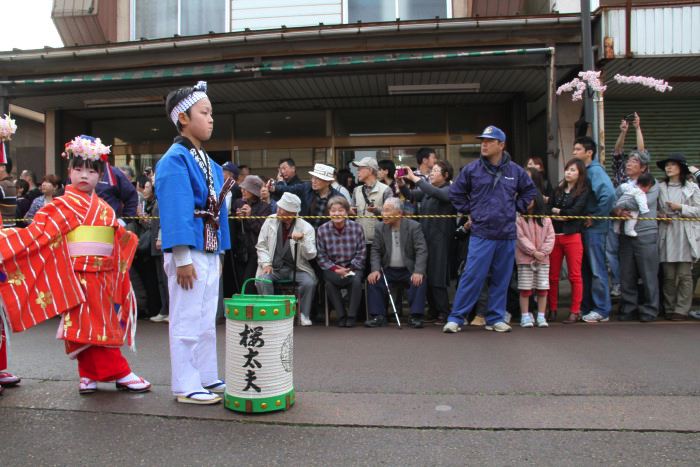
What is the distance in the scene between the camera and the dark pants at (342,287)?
280 inches

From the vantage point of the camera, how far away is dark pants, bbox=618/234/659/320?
707cm

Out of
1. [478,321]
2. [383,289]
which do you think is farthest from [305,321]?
[478,321]

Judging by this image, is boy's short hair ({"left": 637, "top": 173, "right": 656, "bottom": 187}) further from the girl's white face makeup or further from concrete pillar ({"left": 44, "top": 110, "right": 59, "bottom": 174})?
concrete pillar ({"left": 44, "top": 110, "right": 59, "bottom": 174})

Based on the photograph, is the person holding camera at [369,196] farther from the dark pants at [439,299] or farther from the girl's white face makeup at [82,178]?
the girl's white face makeup at [82,178]

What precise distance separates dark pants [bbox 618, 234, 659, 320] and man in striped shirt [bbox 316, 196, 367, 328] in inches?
122

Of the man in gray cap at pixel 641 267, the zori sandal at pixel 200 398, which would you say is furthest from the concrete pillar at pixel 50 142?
the man in gray cap at pixel 641 267

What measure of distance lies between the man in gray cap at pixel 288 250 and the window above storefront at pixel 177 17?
5.93 meters

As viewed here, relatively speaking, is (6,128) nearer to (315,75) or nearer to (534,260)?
(534,260)

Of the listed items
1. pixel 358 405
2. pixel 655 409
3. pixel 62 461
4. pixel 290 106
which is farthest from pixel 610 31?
pixel 62 461

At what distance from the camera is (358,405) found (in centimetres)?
394

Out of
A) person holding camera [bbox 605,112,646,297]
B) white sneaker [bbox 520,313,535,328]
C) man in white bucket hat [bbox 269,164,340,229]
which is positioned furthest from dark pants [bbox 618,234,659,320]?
man in white bucket hat [bbox 269,164,340,229]

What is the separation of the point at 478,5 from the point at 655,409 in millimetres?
8742

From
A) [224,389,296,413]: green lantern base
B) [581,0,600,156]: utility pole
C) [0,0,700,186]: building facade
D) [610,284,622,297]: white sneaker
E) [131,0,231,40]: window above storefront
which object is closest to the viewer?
[224,389,296,413]: green lantern base

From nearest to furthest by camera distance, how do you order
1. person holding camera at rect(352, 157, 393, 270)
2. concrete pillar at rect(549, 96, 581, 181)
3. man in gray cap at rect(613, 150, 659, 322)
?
1. man in gray cap at rect(613, 150, 659, 322)
2. person holding camera at rect(352, 157, 393, 270)
3. concrete pillar at rect(549, 96, 581, 181)
